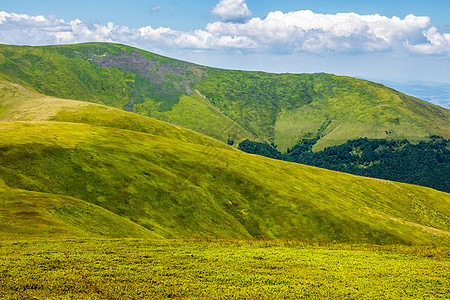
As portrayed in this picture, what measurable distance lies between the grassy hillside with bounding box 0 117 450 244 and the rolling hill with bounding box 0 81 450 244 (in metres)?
0.35

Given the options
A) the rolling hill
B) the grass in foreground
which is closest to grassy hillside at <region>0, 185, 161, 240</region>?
the rolling hill

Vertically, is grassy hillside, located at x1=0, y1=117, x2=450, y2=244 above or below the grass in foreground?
below

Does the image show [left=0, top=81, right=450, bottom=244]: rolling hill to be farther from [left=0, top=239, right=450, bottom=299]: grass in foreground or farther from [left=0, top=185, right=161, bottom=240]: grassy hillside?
[left=0, top=239, right=450, bottom=299]: grass in foreground

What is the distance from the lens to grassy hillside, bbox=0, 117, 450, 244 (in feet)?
257

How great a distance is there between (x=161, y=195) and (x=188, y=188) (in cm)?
1343

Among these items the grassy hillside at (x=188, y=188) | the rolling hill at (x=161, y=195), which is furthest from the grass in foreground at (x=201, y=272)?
the grassy hillside at (x=188, y=188)

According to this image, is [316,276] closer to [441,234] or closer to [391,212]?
[441,234]

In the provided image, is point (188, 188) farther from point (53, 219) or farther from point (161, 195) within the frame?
point (53, 219)

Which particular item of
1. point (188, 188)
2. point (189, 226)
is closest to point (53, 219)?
point (189, 226)

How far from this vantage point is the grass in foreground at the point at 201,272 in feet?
90.3

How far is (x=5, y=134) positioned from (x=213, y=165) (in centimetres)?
7088

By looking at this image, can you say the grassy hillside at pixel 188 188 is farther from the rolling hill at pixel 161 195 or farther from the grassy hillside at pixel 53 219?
the grassy hillside at pixel 53 219

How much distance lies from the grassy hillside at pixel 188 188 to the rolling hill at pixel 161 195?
35 cm

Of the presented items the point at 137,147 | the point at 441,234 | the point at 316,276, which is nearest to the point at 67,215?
the point at 316,276
